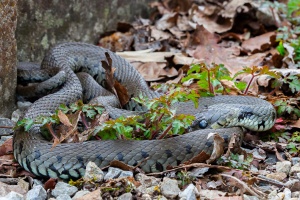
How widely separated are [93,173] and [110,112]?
3.89 ft

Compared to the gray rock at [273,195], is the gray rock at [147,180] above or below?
above

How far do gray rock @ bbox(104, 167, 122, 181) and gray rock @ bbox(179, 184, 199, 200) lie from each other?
52 cm

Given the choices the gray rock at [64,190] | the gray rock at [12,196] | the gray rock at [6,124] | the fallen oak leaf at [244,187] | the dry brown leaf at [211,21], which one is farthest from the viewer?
the dry brown leaf at [211,21]

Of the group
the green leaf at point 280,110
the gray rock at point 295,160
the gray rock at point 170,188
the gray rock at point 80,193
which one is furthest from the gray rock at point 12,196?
the green leaf at point 280,110

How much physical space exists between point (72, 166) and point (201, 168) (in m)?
0.97

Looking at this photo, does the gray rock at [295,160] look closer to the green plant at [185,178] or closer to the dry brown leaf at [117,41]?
the green plant at [185,178]

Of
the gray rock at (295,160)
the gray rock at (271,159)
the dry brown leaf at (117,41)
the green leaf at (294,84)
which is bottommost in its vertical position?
the gray rock at (271,159)

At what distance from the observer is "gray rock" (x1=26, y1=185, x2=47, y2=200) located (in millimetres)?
4141

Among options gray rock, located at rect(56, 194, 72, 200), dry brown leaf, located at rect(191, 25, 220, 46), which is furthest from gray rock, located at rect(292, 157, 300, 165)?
→ dry brown leaf, located at rect(191, 25, 220, 46)

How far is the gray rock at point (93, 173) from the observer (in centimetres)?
437

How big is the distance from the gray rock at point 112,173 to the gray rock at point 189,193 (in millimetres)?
516

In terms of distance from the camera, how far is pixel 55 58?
21.5 feet

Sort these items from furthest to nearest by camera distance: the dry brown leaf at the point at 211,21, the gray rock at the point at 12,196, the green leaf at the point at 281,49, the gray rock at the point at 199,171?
1. the dry brown leaf at the point at 211,21
2. the green leaf at the point at 281,49
3. the gray rock at the point at 199,171
4. the gray rock at the point at 12,196

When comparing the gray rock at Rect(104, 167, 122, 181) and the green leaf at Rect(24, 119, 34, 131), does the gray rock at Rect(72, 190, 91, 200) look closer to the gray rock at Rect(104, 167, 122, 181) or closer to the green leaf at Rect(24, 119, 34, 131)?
the gray rock at Rect(104, 167, 122, 181)
